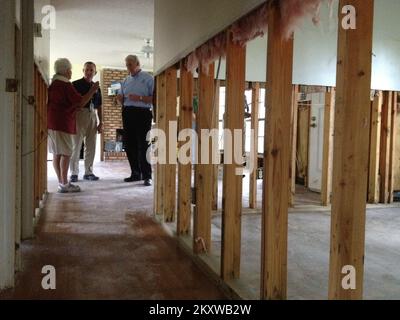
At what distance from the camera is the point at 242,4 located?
1773mm

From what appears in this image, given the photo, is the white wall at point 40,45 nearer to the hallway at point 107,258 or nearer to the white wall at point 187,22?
the white wall at point 187,22

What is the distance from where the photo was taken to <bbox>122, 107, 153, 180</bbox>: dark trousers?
16.8ft

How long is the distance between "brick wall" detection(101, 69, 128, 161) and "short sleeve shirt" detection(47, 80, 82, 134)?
18.8 feet

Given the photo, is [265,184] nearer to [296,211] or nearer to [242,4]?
[242,4]

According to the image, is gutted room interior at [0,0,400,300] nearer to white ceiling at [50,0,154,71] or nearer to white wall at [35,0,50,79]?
white wall at [35,0,50,79]

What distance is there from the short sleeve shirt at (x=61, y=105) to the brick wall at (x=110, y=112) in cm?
573

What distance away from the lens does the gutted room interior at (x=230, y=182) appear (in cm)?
124

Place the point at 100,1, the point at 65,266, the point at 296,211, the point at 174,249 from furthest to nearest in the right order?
the point at 100,1 < the point at 296,211 < the point at 174,249 < the point at 65,266

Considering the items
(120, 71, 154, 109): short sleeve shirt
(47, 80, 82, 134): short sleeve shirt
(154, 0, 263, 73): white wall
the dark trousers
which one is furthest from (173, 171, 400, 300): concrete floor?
(120, 71, 154, 109): short sleeve shirt

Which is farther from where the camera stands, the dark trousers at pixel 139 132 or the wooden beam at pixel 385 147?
the dark trousers at pixel 139 132

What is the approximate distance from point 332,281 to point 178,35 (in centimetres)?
207

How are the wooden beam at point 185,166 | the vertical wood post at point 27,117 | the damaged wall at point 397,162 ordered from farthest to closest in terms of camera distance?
1. the damaged wall at point 397,162
2. the wooden beam at point 185,166
3. the vertical wood post at point 27,117

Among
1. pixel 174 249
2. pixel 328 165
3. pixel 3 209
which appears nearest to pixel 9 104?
pixel 3 209

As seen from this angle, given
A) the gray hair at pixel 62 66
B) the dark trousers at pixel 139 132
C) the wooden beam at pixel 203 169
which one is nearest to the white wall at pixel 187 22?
the wooden beam at pixel 203 169
